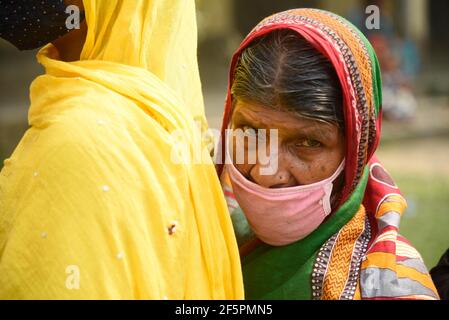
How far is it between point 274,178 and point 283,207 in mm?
85

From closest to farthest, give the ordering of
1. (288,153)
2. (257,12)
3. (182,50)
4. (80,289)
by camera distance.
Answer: (80,289)
(288,153)
(182,50)
(257,12)

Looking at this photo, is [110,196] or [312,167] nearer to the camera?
[110,196]

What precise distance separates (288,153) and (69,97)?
0.63 meters

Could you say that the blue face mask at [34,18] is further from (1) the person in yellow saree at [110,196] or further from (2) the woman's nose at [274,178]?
(2) the woman's nose at [274,178]

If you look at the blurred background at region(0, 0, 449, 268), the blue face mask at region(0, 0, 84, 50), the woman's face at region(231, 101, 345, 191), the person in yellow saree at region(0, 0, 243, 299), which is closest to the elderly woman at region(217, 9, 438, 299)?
the woman's face at region(231, 101, 345, 191)

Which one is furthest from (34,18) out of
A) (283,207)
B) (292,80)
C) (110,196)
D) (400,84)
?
(400,84)

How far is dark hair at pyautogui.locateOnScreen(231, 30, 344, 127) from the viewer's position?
7.53 feet

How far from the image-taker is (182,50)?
2467 mm

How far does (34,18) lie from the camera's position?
87.4 inches

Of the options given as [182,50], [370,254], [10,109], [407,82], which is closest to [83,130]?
[182,50]

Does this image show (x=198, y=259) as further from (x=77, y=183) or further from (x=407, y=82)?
(x=407, y=82)

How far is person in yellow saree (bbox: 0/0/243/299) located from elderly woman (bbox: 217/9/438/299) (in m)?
0.25

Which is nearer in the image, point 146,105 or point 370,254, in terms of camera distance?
point 146,105

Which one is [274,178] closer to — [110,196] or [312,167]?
[312,167]
